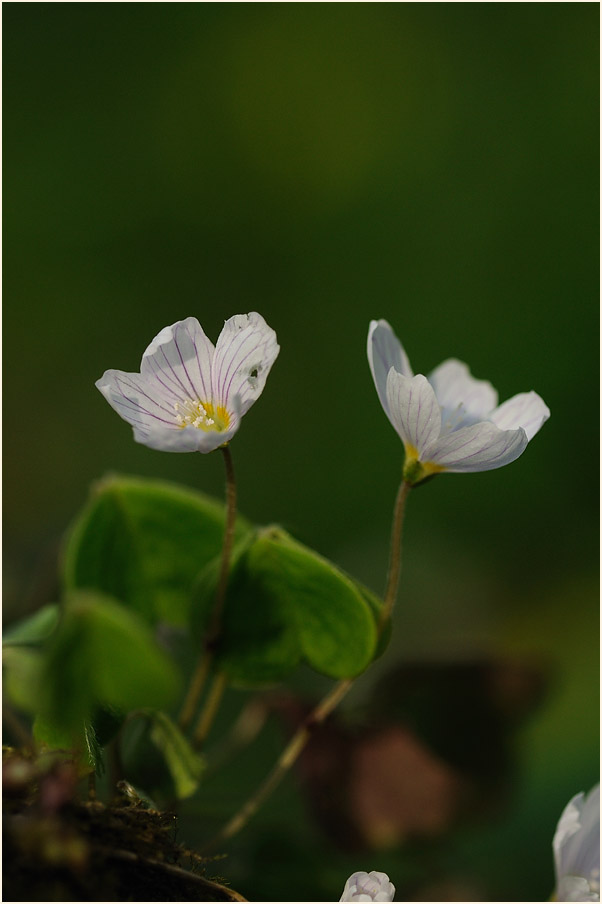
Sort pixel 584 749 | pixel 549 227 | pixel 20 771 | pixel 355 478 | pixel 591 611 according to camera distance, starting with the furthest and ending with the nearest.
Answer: pixel 549 227 < pixel 355 478 < pixel 591 611 < pixel 584 749 < pixel 20 771

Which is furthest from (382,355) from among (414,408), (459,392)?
(459,392)

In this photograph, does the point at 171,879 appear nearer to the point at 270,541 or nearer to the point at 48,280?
the point at 270,541

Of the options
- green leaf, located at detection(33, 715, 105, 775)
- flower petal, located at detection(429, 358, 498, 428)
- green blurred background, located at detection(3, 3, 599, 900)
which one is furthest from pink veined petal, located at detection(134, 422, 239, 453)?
green blurred background, located at detection(3, 3, 599, 900)

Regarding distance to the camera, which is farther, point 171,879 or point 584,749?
point 584,749

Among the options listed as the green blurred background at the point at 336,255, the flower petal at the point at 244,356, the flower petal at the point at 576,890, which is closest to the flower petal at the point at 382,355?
the flower petal at the point at 244,356

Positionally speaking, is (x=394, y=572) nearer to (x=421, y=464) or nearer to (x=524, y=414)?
(x=421, y=464)

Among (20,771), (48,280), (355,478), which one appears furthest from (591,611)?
(48,280)

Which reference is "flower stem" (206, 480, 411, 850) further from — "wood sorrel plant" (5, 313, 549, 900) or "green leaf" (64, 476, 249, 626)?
"green leaf" (64, 476, 249, 626)
